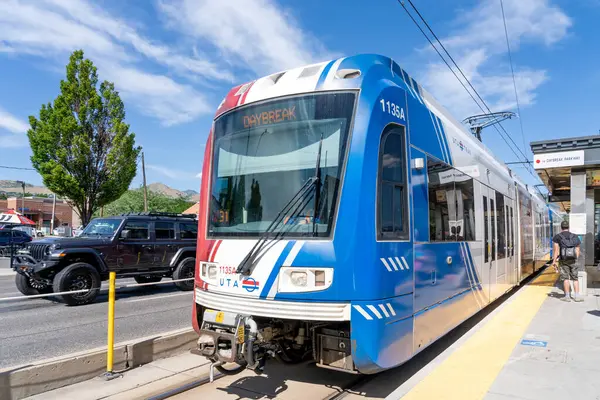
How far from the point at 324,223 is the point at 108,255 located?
8.83 meters

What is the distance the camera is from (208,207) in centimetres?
507

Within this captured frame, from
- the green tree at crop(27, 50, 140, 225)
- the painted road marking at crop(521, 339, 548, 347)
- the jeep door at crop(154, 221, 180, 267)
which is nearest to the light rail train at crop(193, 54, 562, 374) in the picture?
the painted road marking at crop(521, 339, 548, 347)

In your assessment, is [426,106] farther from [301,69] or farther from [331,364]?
[331,364]

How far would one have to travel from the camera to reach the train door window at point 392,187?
4250 mm

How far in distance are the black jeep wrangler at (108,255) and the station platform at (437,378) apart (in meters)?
4.62

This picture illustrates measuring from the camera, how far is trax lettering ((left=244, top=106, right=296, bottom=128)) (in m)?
4.53

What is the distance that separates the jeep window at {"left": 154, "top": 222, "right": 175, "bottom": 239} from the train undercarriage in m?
8.60

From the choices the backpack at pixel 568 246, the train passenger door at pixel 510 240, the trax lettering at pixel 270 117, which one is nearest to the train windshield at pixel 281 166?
the trax lettering at pixel 270 117

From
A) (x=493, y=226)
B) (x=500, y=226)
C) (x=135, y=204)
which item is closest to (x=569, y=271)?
(x=500, y=226)

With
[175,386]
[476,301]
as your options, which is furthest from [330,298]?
[476,301]

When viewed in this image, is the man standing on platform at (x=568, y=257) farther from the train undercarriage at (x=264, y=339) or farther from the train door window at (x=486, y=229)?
the train undercarriage at (x=264, y=339)

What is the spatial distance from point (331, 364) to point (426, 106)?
339 centimetres

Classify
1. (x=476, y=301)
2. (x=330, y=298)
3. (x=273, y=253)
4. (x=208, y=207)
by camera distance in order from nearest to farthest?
(x=330, y=298) < (x=273, y=253) < (x=208, y=207) < (x=476, y=301)

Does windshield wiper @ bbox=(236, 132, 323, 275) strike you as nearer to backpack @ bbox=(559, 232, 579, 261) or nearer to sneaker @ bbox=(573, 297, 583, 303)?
backpack @ bbox=(559, 232, 579, 261)
